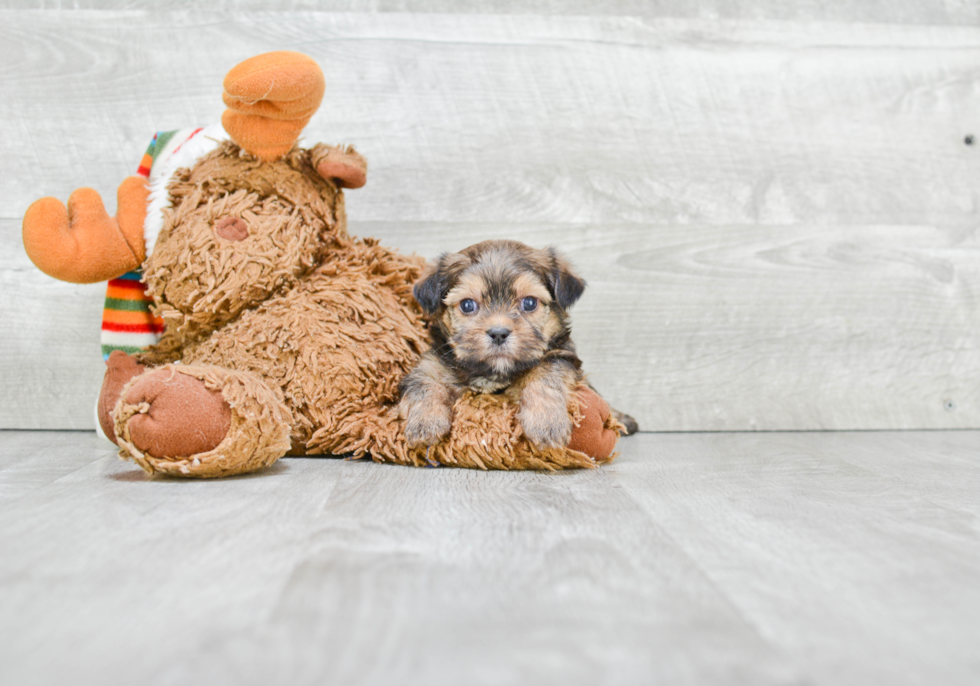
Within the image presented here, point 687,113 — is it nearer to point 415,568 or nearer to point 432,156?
point 432,156

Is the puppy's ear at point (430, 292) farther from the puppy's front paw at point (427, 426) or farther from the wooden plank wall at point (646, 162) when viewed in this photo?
the wooden plank wall at point (646, 162)

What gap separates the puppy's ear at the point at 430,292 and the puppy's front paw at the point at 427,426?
0.25 meters

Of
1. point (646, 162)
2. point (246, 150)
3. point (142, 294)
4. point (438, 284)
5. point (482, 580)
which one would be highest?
point (646, 162)

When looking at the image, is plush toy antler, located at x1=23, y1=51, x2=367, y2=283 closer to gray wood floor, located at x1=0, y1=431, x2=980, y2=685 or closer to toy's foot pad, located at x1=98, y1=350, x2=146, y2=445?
toy's foot pad, located at x1=98, y1=350, x2=146, y2=445

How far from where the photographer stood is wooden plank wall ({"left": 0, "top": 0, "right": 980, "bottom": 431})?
8.13 feet

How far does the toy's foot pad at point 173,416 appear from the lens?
1496 millimetres

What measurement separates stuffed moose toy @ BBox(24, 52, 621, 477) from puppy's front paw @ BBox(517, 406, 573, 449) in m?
0.05

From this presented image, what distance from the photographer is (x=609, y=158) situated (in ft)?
8.49

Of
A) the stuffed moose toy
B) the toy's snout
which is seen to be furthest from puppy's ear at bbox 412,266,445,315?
the toy's snout

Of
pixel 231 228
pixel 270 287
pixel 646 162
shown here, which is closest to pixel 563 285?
pixel 270 287

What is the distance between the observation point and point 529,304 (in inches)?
69.4

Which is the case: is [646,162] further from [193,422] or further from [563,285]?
[193,422]

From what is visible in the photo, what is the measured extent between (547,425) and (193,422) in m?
0.76

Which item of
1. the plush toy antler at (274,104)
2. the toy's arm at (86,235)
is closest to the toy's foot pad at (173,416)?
the toy's arm at (86,235)
